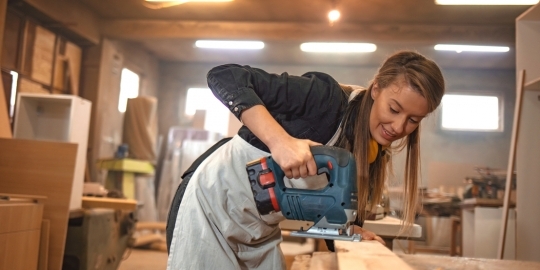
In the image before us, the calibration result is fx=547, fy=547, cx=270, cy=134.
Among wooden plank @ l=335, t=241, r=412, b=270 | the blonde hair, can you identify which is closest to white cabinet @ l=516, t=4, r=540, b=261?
wooden plank @ l=335, t=241, r=412, b=270

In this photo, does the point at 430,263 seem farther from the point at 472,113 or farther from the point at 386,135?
the point at 472,113

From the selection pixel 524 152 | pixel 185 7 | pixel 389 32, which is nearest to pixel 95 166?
pixel 185 7

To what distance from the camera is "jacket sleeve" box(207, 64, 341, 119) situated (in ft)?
4.34

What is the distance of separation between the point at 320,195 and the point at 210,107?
9477mm

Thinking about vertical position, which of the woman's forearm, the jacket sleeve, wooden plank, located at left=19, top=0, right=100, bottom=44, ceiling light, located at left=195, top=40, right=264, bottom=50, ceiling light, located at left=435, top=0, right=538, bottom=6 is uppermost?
ceiling light, located at left=435, top=0, right=538, bottom=6

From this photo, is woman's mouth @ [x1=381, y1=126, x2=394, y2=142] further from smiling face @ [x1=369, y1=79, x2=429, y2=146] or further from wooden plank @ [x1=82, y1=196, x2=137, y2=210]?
wooden plank @ [x1=82, y1=196, x2=137, y2=210]

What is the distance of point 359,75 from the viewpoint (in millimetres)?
10180

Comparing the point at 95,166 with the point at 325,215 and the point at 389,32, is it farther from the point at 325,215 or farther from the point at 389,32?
the point at 325,215

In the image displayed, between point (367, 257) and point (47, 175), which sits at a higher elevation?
point (47, 175)

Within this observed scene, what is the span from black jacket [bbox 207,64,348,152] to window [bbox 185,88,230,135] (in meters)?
8.91

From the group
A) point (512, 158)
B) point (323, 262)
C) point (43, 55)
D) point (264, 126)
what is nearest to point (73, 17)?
point (43, 55)

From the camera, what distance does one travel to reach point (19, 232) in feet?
8.94

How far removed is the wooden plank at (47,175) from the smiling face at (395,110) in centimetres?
232

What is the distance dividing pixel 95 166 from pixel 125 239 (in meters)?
4.02
